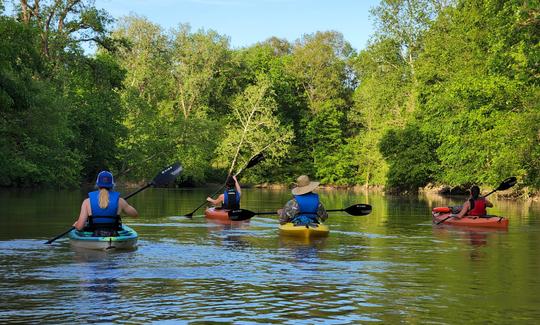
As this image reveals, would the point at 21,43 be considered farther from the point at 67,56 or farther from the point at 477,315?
the point at 477,315

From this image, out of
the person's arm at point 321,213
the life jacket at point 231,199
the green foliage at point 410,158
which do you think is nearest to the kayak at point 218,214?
the life jacket at point 231,199

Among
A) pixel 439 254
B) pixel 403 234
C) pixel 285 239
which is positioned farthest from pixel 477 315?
pixel 403 234

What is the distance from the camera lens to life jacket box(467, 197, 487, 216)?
25.8m

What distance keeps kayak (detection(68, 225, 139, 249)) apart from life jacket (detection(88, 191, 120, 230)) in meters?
0.22

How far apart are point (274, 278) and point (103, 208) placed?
180 inches

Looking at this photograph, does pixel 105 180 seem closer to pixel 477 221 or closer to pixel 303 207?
pixel 303 207

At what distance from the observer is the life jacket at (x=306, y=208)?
20828mm

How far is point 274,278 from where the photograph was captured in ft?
46.1

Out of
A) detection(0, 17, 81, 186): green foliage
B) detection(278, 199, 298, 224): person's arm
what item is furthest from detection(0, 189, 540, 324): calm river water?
detection(0, 17, 81, 186): green foliage

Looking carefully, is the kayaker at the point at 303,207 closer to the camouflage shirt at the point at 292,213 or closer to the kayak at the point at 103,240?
the camouflage shirt at the point at 292,213

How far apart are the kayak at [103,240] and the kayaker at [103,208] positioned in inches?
6.0

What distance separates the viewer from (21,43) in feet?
113

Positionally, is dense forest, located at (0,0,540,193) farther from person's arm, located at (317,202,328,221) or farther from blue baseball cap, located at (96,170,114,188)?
blue baseball cap, located at (96,170,114,188)

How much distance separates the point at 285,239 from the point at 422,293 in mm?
8861
